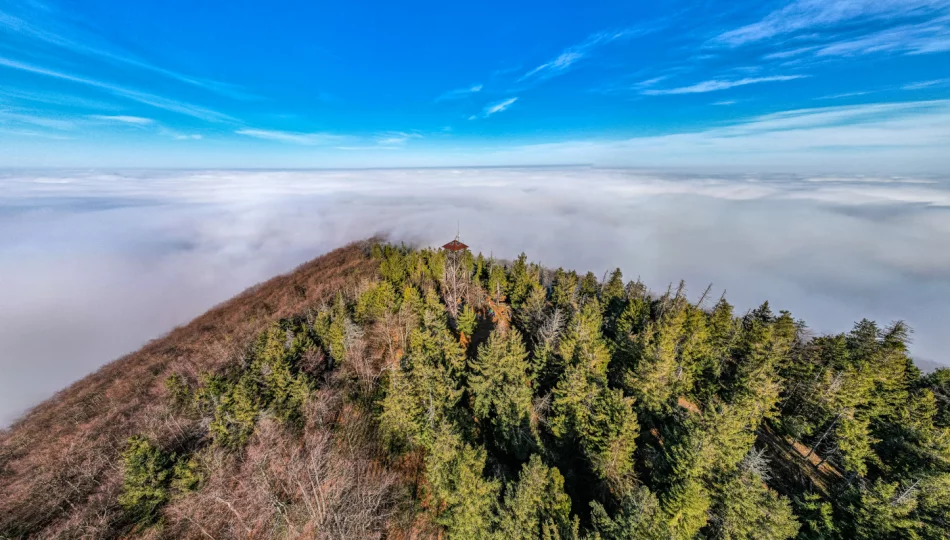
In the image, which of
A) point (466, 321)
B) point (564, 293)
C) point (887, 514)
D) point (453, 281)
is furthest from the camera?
point (564, 293)

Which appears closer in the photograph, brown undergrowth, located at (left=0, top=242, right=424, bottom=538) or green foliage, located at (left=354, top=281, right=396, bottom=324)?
brown undergrowth, located at (left=0, top=242, right=424, bottom=538)

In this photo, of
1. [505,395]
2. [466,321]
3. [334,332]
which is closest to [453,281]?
[466,321]

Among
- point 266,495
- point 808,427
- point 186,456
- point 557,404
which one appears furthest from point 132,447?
point 808,427

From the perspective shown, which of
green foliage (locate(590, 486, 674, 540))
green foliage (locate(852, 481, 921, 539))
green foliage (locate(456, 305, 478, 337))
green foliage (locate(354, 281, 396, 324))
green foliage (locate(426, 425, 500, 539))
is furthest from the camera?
green foliage (locate(354, 281, 396, 324))

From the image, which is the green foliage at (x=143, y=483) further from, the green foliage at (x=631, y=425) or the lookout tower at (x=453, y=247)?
the lookout tower at (x=453, y=247)

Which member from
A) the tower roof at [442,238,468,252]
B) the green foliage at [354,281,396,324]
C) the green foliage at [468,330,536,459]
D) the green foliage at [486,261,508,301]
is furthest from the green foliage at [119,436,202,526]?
the tower roof at [442,238,468,252]

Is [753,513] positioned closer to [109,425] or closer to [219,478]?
[219,478]

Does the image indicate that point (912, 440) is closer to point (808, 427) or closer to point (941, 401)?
point (808, 427)

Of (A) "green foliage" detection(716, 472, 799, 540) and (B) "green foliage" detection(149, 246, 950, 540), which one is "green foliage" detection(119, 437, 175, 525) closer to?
(B) "green foliage" detection(149, 246, 950, 540)
